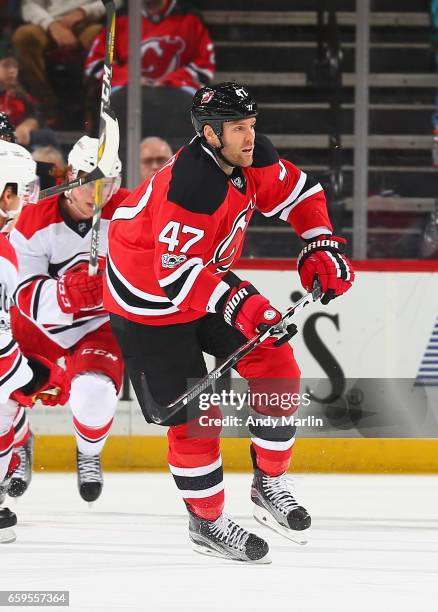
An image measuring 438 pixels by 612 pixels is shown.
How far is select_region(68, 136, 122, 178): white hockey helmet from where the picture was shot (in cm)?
407

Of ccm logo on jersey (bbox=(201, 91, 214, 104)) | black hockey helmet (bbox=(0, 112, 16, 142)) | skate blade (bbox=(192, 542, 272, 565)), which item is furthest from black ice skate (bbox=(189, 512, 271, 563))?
black hockey helmet (bbox=(0, 112, 16, 142))

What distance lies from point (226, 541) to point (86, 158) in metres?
1.43

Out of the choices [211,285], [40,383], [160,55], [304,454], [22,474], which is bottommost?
[304,454]

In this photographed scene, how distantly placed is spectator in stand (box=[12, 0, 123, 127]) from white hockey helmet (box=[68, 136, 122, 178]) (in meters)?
1.04

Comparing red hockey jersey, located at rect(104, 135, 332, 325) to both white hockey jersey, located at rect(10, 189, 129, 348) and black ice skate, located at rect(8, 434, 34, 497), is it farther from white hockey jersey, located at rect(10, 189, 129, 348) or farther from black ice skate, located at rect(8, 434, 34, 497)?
black ice skate, located at rect(8, 434, 34, 497)

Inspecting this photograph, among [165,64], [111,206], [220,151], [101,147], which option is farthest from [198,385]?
[165,64]

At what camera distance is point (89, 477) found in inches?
159

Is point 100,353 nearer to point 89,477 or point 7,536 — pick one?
point 89,477

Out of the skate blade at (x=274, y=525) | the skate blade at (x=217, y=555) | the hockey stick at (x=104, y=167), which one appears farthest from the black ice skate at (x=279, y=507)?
the hockey stick at (x=104, y=167)

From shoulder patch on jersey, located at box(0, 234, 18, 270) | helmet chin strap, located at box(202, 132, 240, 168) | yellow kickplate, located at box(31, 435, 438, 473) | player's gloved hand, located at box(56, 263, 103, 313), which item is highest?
helmet chin strap, located at box(202, 132, 240, 168)

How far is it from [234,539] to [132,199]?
945 millimetres

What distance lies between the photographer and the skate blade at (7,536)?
3.53 m

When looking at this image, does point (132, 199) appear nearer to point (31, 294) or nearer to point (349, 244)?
point (31, 294)

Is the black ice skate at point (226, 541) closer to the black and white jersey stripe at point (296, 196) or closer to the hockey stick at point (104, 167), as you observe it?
the black and white jersey stripe at point (296, 196)
